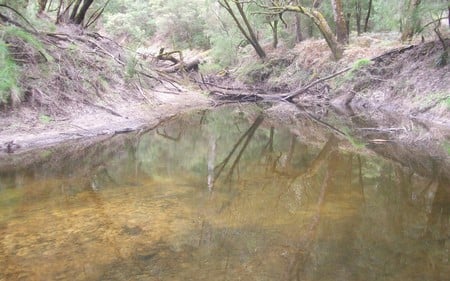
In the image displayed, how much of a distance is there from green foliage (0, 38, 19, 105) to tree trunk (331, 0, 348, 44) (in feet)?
45.3

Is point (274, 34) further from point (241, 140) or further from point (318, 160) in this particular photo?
point (318, 160)

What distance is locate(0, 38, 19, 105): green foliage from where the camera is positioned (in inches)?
427

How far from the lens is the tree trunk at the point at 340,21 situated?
1964 cm

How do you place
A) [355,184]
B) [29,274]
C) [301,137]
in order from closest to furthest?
[29,274], [355,184], [301,137]

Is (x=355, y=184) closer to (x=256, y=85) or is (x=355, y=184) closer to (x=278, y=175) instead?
(x=278, y=175)

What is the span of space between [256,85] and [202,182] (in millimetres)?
17656

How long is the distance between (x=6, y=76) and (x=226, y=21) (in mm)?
25191

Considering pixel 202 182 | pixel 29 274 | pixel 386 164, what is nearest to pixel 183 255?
pixel 29 274

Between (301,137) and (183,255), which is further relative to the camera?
(301,137)

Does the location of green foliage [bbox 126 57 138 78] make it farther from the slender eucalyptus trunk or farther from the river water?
the slender eucalyptus trunk

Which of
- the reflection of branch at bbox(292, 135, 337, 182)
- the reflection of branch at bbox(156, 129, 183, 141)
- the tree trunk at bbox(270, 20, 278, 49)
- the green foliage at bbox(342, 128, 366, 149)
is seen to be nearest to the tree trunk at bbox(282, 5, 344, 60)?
the tree trunk at bbox(270, 20, 278, 49)

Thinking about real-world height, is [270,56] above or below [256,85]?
above

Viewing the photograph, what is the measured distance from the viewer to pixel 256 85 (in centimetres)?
2544

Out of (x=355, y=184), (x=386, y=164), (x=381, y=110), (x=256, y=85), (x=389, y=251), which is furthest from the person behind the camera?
(x=256, y=85)
